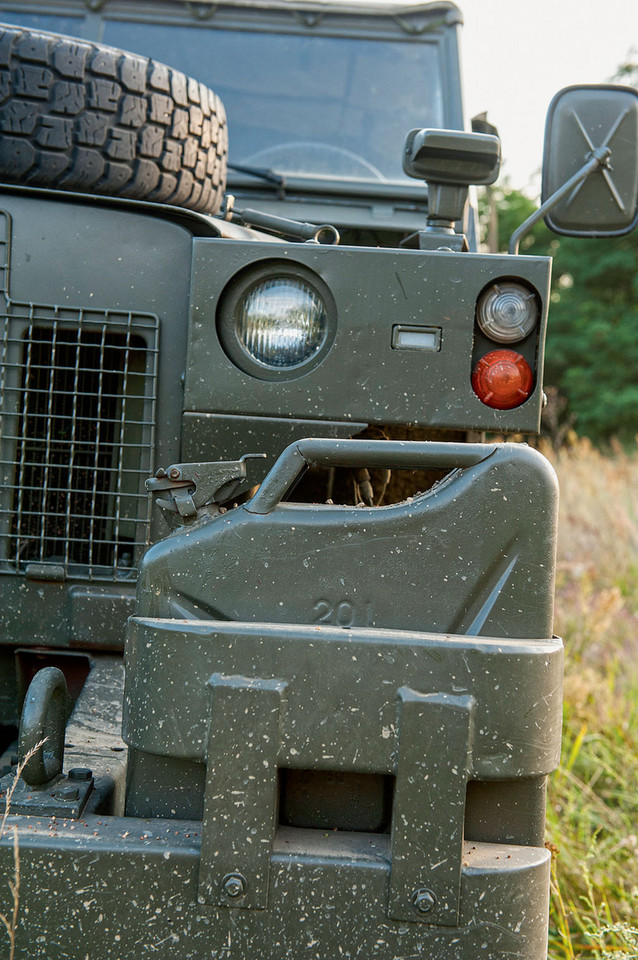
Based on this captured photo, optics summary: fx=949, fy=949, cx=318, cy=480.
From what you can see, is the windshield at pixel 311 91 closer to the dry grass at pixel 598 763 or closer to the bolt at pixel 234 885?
the dry grass at pixel 598 763

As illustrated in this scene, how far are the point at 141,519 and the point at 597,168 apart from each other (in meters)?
1.22

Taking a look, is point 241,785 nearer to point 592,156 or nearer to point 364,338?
point 364,338

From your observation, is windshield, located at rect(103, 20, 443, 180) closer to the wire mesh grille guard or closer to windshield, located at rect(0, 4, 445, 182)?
windshield, located at rect(0, 4, 445, 182)

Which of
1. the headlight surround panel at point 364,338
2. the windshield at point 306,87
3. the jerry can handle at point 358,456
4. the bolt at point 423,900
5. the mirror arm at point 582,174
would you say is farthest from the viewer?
the windshield at point 306,87

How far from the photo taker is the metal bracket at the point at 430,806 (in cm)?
132

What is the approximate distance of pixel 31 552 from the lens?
6.80 feet

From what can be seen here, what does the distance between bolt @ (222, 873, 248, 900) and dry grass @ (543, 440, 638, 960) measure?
2.80ft

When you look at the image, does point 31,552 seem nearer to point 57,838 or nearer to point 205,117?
point 57,838

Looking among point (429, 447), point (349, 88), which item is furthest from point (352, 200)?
point (429, 447)

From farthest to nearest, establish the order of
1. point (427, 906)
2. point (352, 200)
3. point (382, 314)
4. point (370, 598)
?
point (352, 200) → point (382, 314) → point (370, 598) → point (427, 906)

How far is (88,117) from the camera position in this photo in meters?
1.85

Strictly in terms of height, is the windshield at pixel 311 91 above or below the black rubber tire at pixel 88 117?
above

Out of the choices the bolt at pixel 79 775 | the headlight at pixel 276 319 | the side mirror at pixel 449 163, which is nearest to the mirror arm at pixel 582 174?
the side mirror at pixel 449 163

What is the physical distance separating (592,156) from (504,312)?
58cm
